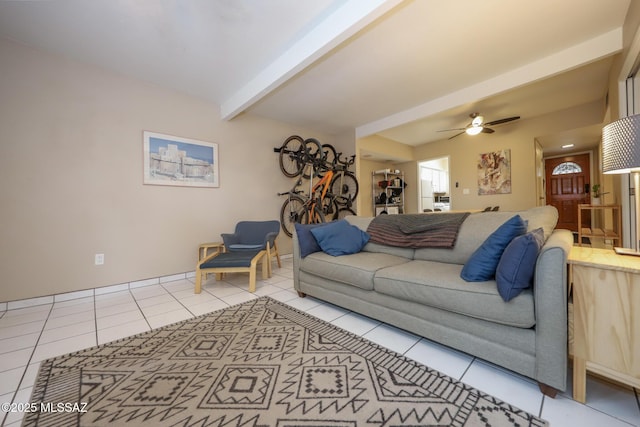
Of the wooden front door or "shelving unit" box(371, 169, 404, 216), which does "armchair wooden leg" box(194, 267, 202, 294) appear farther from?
the wooden front door

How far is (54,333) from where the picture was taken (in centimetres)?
189

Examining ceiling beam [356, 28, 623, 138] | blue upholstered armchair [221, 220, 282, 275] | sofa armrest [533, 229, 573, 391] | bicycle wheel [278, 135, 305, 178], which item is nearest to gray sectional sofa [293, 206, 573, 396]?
sofa armrest [533, 229, 573, 391]

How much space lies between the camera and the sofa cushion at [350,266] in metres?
1.87

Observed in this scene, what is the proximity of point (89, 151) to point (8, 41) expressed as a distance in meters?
1.16

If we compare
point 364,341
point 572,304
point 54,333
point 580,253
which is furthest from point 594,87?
point 54,333

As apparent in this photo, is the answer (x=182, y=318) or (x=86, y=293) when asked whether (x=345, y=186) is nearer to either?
(x=182, y=318)

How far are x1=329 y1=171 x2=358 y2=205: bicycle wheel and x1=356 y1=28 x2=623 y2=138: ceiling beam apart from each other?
1460mm

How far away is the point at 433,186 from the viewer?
716 cm

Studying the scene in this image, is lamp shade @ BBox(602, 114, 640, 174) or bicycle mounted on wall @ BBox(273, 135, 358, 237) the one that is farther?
bicycle mounted on wall @ BBox(273, 135, 358, 237)

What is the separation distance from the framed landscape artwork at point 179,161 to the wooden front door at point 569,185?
8.42 metres

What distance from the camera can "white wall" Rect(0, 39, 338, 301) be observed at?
2387 mm

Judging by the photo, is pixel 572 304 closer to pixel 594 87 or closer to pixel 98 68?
pixel 594 87

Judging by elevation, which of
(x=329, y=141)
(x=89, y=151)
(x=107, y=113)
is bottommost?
(x=89, y=151)

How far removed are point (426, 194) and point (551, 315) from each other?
606cm
